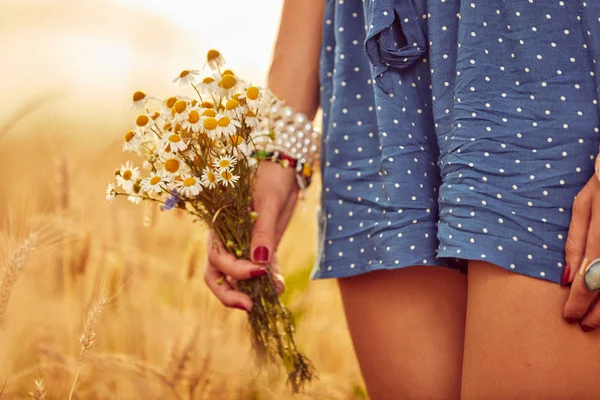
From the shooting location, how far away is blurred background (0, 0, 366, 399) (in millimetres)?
1667

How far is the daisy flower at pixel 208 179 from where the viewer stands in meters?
1.18

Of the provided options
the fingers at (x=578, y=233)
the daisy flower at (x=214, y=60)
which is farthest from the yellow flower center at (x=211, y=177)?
the fingers at (x=578, y=233)

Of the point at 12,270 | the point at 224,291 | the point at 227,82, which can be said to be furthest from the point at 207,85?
the point at 12,270

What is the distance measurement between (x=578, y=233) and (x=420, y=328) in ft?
1.16

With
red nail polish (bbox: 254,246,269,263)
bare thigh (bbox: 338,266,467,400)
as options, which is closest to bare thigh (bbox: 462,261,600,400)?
bare thigh (bbox: 338,266,467,400)

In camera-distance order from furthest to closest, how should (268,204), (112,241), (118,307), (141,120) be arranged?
(112,241) → (118,307) → (268,204) → (141,120)

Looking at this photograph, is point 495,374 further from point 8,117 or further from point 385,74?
point 8,117

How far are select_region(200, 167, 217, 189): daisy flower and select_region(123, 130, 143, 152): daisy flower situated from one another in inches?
5.4

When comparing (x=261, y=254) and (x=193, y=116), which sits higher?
(x=193, y=116)

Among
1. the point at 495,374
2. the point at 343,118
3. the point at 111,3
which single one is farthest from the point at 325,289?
the point at 111,3

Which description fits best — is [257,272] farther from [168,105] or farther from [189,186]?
[168,105]

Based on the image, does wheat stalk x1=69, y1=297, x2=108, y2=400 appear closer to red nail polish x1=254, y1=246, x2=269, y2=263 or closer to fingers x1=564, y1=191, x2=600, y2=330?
red nail polish x1=254, y1=246, x2=269, y2=263

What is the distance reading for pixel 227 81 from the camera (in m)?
1.22

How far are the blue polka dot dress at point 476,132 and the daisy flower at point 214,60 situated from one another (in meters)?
0.28
